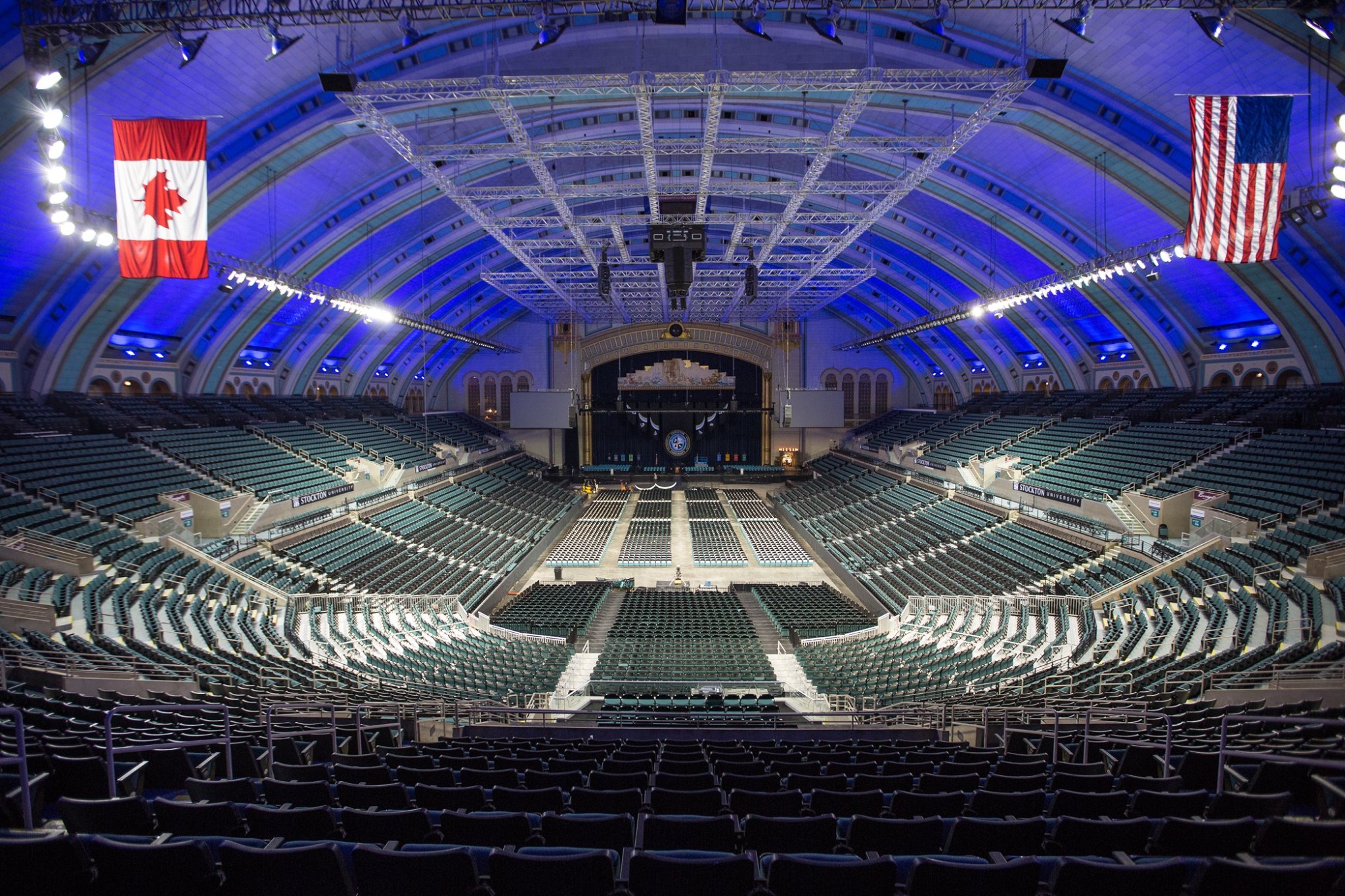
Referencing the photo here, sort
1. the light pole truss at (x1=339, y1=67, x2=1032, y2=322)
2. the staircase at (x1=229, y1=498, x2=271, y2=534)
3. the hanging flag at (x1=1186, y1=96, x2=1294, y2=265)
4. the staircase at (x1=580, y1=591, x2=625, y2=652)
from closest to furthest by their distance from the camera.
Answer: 1. the hanging flag at (x1=1186, y1=96, x2=1294, y2=265)
2. the light pole truss at (x1=339, y1=67, x2=1032, y2=322)
3. the staircase at (x1=580, y1=591, x2=625, y2=652)
4. the staircase at (x1=229, y1=498, x2=271, y2=534)

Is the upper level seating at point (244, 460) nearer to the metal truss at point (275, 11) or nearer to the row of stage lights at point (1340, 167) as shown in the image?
the metal truss at point (275, 11)

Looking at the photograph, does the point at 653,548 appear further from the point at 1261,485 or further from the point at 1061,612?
the point at 1261,485

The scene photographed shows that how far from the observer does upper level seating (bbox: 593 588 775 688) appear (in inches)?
619

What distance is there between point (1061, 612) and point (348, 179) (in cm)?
2760

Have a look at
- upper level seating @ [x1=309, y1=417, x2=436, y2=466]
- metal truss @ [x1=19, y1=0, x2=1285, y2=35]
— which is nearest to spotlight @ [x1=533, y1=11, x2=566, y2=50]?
metal truss @ [x1=19, y1=0, x2=1285, y2=35]

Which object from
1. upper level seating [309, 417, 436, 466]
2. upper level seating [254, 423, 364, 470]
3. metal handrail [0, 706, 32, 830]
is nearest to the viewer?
metal handrail [0, 706, 32, 830]

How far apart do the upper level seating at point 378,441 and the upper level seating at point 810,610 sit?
2197 centimetres

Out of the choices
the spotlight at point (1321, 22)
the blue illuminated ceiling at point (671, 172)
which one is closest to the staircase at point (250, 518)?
the blue illuminated ceiling at point (671, 172)

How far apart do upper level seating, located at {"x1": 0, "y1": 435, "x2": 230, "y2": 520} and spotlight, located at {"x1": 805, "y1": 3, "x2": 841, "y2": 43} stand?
72.5 ft

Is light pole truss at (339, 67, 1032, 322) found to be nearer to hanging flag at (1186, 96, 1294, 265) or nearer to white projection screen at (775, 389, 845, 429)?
hanging flag at (1186, 96, 1294, 265)

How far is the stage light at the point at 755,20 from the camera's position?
11961 millimetres

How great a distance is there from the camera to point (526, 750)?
751 cm

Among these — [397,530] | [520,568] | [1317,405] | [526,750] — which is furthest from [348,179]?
[1317,405]

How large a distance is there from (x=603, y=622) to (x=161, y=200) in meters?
16.5
